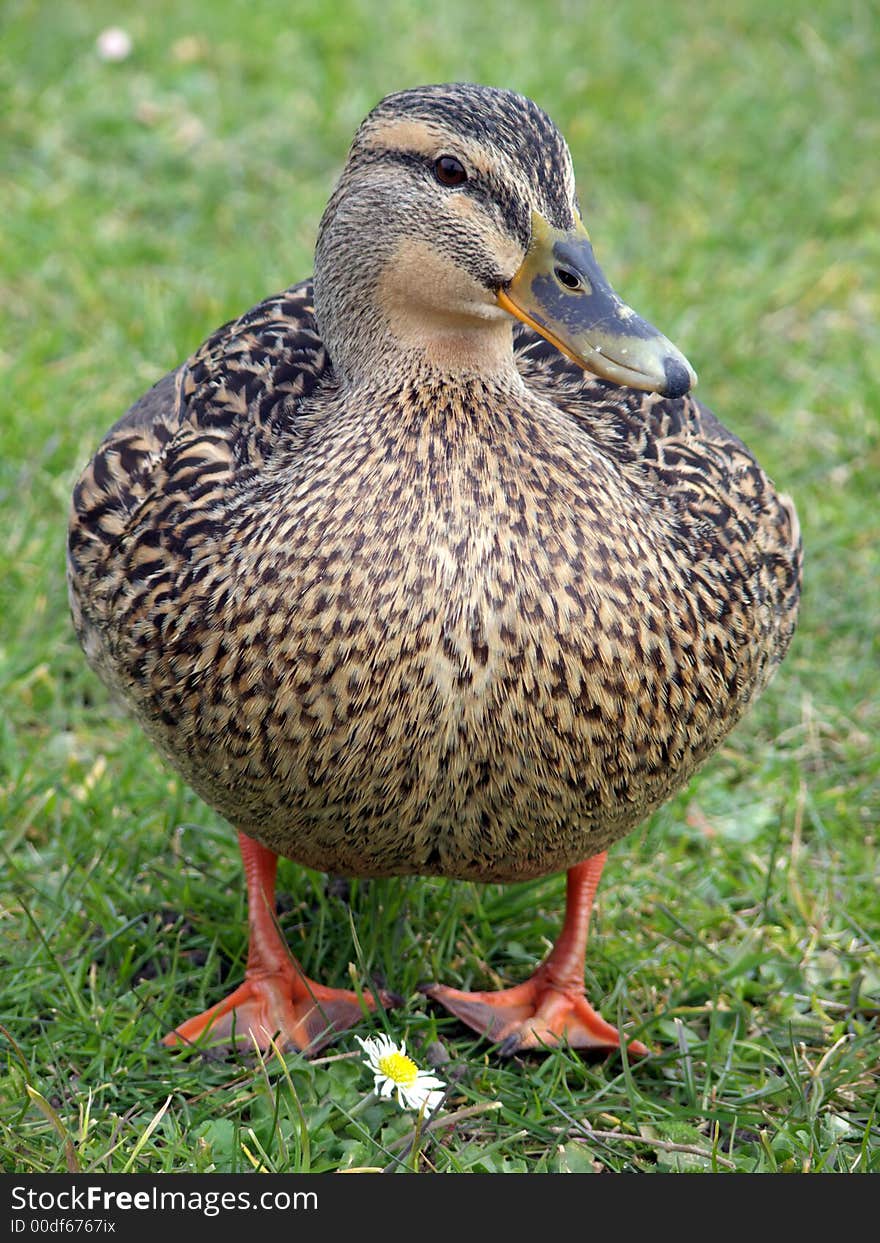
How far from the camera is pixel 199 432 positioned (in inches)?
114

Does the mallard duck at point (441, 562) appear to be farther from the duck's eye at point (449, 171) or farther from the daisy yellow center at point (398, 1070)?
the daisy yellow center at point (398, 1070)

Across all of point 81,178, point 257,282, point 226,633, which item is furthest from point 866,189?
point 226,633

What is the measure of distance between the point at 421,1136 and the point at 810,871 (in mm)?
1195

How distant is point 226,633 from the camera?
2.58m

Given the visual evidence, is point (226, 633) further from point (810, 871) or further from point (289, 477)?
point (810, 871)

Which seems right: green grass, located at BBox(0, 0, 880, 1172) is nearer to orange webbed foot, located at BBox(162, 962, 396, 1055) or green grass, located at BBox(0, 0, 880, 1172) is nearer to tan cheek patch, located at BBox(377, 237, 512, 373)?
orange webbed foot, located at BBox(162, 962, 396, 1055)

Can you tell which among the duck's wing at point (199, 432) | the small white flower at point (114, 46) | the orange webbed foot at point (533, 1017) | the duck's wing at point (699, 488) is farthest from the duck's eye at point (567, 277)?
the small white flower at point (114, 46)

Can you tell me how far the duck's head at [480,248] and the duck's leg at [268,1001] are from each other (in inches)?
41.5

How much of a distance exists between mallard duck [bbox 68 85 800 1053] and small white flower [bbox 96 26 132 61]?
363 cm

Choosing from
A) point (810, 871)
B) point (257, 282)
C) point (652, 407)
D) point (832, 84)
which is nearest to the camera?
point (652, 407)

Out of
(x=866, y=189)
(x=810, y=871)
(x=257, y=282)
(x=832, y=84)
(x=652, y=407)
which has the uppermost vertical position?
(x=832, y=84)

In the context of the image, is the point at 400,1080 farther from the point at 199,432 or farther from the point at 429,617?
the point at 199,432

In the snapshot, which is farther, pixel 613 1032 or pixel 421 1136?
pixel 613 1032

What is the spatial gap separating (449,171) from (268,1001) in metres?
1.54
